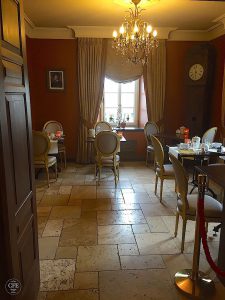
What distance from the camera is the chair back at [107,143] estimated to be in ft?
14.6

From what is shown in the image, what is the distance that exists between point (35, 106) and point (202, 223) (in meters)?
4.81

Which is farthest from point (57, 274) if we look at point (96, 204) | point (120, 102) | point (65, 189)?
point (120, 102)

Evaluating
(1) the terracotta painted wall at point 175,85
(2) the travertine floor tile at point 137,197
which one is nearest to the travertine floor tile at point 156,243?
(2) the travertine floor tile at point 137,197

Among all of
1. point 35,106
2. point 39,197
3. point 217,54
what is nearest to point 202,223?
point 39,197

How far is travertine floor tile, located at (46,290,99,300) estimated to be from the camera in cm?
208

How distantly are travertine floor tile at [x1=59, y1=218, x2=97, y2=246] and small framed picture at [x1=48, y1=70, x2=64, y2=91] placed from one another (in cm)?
353

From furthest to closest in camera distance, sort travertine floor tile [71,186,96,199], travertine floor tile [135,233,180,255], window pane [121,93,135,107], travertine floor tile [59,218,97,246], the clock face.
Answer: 1. window pane [121,93,135,107]
2. the clock face
3. travertine floor tile [71,186,96,199]
4. travertine floor tile [59,218,97,246]
5. travertine floor tile [135,233,180,255]

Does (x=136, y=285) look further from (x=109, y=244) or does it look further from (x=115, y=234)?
(x=115, y=234)

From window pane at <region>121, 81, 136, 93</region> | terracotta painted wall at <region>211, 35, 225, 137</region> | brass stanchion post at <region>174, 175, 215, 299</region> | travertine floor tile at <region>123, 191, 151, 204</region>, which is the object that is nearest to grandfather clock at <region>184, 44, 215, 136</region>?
terracotta painted wall at <region>211, 35, 225, 137</region>

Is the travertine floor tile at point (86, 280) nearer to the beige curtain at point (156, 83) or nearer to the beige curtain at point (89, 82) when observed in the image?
the beige curtain at point (89, 82)

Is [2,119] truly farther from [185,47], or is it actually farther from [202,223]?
[185,47]

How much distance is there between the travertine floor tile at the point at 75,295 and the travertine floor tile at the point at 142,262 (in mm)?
423

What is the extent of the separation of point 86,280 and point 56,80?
4.63 meters

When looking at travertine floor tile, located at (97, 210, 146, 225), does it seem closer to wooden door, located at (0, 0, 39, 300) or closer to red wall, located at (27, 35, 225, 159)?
wooden door, located at (0, 0, 39, 300)
